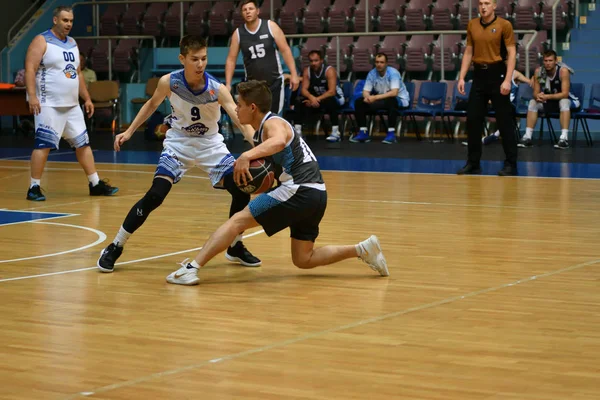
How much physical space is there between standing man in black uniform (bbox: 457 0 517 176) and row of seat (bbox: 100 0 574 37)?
255 inches

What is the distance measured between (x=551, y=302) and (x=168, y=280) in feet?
6.65

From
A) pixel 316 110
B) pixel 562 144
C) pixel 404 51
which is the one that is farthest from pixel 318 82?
pixel 562 144

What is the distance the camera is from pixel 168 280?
5.59 m

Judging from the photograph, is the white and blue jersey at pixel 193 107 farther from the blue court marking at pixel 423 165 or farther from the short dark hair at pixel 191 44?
the blue court marking at pixel 423 165

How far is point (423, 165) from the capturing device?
12555 mm

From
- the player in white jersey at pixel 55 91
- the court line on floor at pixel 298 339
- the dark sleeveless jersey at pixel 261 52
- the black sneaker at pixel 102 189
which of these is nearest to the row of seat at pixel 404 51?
the dark sleeveless jersey at pixel 261 52

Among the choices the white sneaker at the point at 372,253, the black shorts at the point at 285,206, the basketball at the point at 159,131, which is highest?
the black shorts at the point at 285,206

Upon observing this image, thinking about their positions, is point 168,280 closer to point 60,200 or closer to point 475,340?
point 475,340

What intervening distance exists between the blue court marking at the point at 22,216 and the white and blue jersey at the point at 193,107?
7.68ft

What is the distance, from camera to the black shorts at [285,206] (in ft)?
17.9

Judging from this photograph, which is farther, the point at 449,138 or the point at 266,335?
the point at 449,138

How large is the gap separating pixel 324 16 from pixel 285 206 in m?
14.1

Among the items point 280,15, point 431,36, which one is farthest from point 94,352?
point 280,15

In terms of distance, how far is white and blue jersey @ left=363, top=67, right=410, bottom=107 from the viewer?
16.0m
